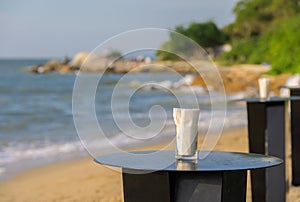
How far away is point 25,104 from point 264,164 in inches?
1012

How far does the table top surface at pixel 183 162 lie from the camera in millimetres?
3594

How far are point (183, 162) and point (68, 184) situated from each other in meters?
5.33

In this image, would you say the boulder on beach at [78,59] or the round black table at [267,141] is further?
the boulder on beach at [78,59]

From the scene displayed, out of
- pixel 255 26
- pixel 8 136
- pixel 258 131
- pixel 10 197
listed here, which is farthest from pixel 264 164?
pixel 255 26

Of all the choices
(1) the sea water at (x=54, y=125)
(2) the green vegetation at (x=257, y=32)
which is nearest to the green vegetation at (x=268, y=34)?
(2) the green vegetation at (x=257, y=32)

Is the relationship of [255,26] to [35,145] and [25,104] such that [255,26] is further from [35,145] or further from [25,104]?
[35,145]

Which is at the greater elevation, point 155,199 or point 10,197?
point 155,199

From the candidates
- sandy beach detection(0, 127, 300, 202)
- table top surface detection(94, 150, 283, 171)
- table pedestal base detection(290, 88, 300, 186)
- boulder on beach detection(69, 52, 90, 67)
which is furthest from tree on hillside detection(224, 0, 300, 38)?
table top surface detection(94, 150, 283, 171)

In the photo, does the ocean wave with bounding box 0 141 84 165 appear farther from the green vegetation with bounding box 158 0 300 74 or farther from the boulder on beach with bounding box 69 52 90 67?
the boulder on beach with bounding box 69 52 90 67

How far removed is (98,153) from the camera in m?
4.15

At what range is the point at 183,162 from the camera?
12.2ft

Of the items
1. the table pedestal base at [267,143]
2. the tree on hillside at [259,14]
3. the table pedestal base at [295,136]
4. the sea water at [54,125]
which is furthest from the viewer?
the tree on hillside at [259,14]

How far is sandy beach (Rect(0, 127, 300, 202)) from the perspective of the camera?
7972mm

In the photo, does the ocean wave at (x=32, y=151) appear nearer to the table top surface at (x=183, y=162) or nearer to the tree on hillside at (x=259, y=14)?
the table top surface at (x=183, y=162)
